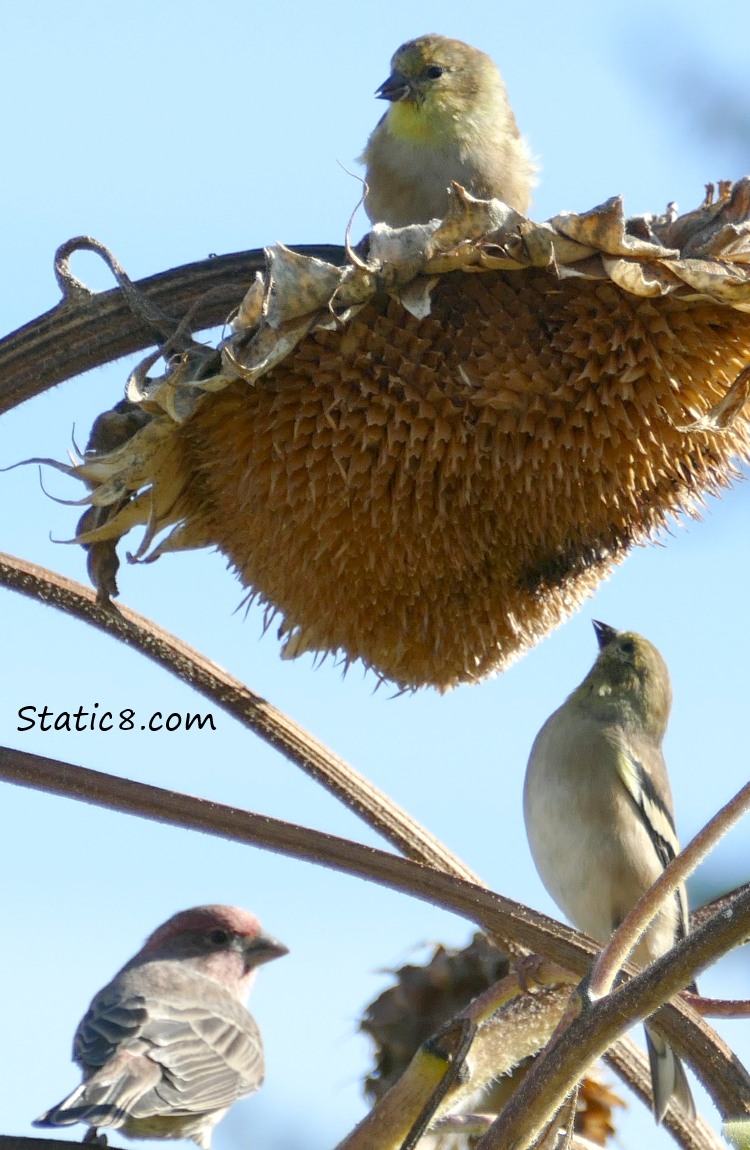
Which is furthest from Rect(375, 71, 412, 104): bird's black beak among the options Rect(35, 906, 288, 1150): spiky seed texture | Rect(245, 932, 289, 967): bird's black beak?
Rect(245, 932, 289, 967): bird's black beak

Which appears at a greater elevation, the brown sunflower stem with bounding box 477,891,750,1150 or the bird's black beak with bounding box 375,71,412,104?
the bird's black beak with bounding box 375,71,412,104

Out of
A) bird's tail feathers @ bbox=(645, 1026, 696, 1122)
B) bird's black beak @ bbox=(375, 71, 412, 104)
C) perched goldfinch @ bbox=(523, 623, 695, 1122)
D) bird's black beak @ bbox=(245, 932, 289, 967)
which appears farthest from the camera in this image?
bird's black beak @ bbox=(245, 932, 289, 967)

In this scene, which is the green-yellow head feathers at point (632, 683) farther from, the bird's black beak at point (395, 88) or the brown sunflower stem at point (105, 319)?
the brown sunflower stem at point (105, 319)

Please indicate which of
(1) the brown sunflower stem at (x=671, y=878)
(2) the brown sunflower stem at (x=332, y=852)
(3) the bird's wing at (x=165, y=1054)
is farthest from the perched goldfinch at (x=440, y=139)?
(3) the bird's wing at (x=165, y=1054)

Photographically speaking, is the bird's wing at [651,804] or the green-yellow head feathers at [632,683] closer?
the bird's wing at [651,804]

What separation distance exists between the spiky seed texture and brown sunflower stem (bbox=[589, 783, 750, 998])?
1870 millimetres

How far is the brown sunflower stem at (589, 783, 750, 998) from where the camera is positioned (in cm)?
119

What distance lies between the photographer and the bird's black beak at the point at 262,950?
4980mm

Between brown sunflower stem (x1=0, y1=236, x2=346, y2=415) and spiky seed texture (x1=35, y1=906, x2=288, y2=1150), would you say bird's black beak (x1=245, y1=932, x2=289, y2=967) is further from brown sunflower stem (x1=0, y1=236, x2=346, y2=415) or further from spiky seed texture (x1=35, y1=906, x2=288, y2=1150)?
brown sunflower stem (x1=0, y1=236, x2=346, y2=415)

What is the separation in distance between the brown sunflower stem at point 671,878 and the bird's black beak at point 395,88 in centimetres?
202

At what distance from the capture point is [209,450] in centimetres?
186

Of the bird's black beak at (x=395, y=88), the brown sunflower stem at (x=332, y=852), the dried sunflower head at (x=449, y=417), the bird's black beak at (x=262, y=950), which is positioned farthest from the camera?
the bird's black beak at (x=262, y=950)

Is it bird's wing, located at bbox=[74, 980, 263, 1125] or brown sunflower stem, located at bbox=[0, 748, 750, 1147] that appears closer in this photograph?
brown sunflower stem, located at bbox=[0, 748, 750, 1147]

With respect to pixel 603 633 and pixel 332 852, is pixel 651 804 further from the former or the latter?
pixel 332 852
